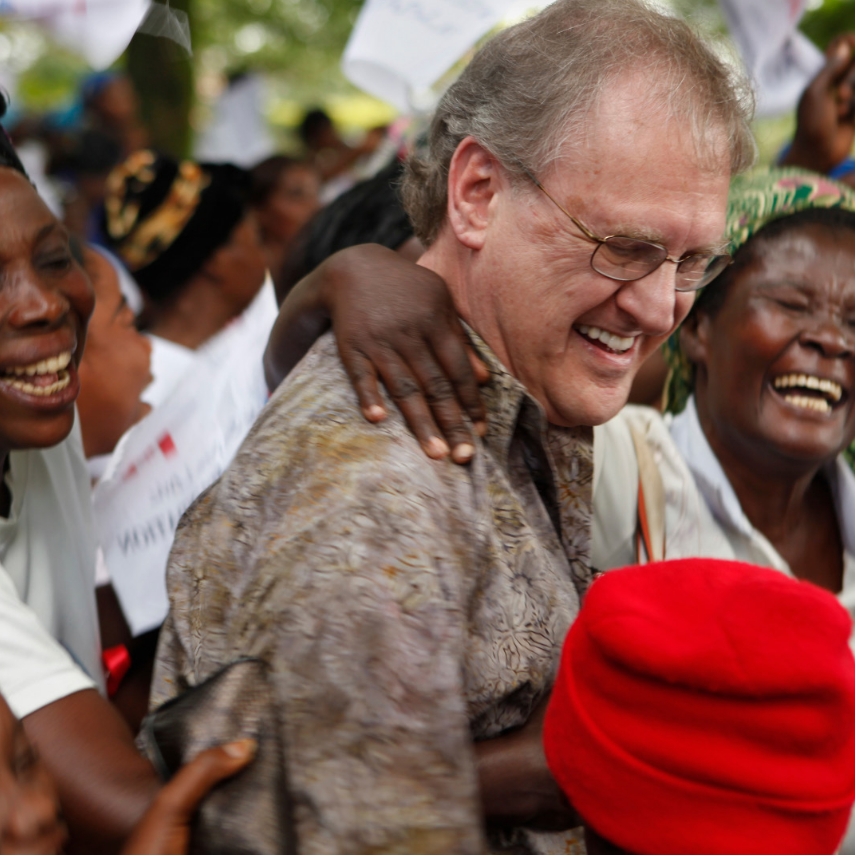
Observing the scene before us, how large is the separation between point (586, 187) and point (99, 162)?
247 inches

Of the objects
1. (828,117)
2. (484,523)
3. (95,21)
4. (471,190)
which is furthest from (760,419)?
(828,117)

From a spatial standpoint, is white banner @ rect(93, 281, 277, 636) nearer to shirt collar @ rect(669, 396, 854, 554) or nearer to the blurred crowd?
the blurred crowd

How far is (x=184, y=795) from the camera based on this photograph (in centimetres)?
140

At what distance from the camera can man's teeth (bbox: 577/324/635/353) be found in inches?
71.1

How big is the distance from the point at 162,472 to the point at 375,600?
3.66 feet

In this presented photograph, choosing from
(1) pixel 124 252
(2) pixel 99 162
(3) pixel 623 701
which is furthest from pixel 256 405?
(2) pixel 99 162

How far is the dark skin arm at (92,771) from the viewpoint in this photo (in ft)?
5.18

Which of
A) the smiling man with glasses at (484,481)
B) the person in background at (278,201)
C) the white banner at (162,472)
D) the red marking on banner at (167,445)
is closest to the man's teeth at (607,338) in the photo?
the smiling man with glasses at (484,481)

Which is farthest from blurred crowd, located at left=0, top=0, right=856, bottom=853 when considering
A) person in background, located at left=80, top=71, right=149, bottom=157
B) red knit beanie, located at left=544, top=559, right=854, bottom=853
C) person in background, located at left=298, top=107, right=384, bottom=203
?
person in background, located at left=80, top=71, right=149, bottom=157

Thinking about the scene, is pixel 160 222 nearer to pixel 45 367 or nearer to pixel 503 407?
pixel 45 367

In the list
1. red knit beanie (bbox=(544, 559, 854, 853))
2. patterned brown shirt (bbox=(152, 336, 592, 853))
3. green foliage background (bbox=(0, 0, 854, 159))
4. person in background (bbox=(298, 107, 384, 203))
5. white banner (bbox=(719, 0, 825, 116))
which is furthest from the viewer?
green foliage background (bbox=(0, 0, 854, 159))

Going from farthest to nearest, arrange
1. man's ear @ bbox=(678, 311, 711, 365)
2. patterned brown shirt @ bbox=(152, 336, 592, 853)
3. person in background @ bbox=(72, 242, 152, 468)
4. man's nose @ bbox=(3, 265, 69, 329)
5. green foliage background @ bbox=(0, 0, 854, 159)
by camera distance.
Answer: green foliage background @ bbox=(0, 0, 854, 159) < person in background @ bbox=(72, 242, 152, 468) < man's ear @ bbox=(678, 311, 711, 365) < man's nose @ bbox=(3, 265, 69, 329) < patterned brown shirt @ bbox=(152, 336, 592, 853)

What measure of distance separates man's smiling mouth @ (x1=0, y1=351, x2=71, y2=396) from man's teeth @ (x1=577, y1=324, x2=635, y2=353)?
109cm

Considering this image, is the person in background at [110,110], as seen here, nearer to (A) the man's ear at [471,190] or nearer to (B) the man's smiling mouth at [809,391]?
(B) the man's smiling mouth at [809,391]
